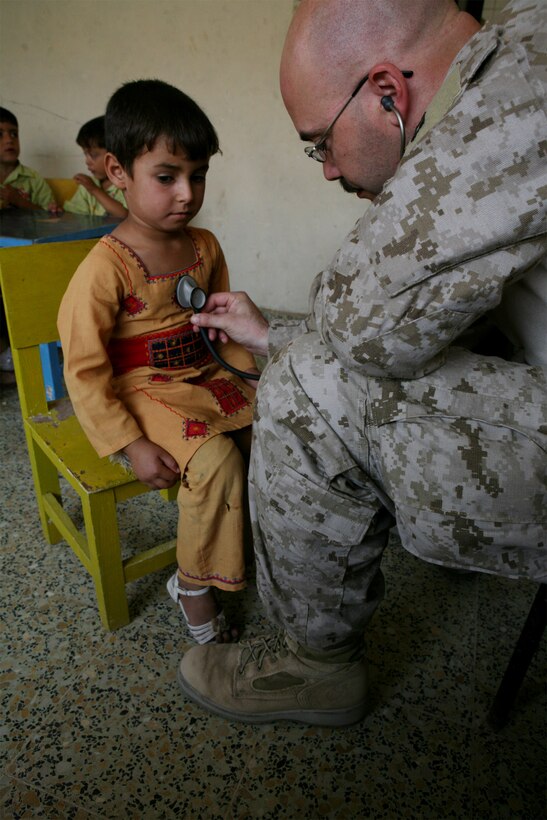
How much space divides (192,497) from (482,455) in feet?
1.64

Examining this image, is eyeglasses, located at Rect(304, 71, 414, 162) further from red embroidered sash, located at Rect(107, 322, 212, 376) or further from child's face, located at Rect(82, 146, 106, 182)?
child's face, located at Rect(82, 146, 106, 182)

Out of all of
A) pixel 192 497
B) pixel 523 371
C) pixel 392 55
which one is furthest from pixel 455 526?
pixel 392 55

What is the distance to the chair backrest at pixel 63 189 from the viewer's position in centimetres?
298

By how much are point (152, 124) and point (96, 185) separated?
1.87 m

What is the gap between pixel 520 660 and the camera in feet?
2.80

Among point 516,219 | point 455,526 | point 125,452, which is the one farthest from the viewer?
point 125,452

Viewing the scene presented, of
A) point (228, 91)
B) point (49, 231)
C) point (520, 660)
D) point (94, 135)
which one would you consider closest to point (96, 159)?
point (94, 135)

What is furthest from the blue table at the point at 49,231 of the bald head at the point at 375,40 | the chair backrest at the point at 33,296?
the bald head at the point at 375,40

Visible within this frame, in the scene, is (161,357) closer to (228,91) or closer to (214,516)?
(214,516)

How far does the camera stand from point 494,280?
56cm

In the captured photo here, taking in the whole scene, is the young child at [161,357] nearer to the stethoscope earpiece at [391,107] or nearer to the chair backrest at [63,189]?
the stethoscope earpiece at [391,107]

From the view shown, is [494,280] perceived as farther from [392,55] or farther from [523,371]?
[392,55]

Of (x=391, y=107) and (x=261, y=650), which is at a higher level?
(x=391, y=107)

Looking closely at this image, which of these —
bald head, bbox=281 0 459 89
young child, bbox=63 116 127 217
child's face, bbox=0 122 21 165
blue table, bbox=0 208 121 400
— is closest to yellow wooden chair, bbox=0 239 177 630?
blue table, bbox=0 208 121 400
